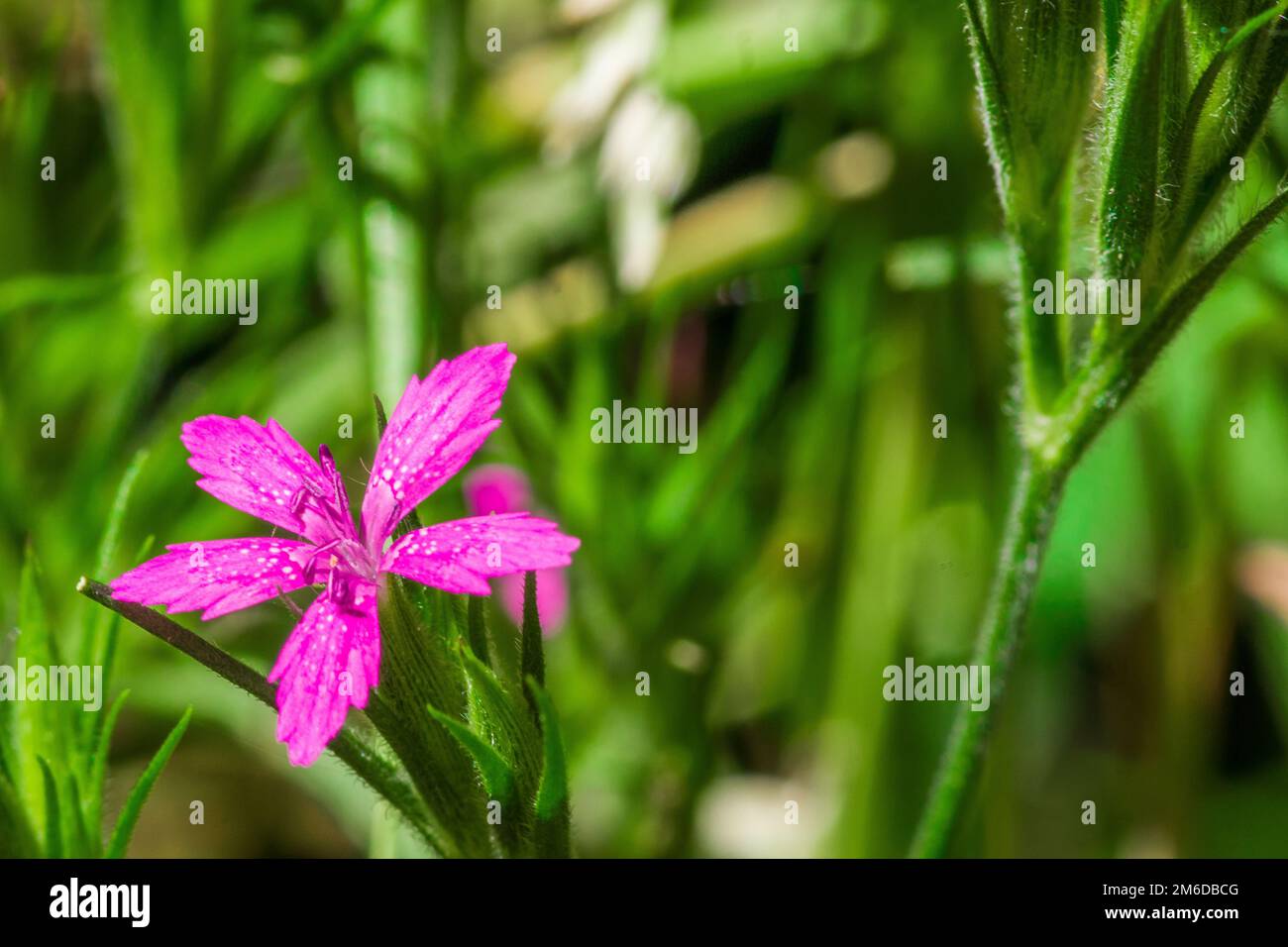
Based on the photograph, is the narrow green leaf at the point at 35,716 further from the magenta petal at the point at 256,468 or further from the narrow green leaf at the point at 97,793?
the magenta petal at the point at 256,468

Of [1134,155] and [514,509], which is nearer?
[1134,155]

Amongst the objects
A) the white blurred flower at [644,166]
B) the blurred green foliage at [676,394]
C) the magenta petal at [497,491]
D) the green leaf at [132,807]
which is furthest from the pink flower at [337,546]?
the white blurred flower at [644,166]

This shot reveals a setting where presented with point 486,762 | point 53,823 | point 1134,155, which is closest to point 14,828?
point 53,823

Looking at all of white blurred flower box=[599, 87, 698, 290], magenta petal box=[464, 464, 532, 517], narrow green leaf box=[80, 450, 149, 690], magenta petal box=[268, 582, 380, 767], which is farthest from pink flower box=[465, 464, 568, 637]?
magenta petal box=[268, 582, 380, 767]

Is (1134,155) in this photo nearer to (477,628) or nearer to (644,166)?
(477,628)

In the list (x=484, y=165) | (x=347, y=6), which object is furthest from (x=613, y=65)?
(x=347, y=6)

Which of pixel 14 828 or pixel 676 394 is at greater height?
pixel 676 394
